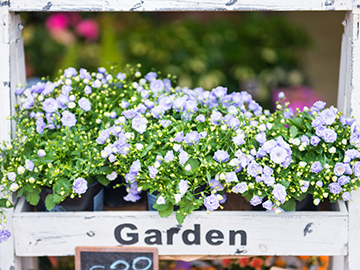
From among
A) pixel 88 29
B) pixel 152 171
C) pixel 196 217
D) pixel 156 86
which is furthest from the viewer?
pixel 88 29

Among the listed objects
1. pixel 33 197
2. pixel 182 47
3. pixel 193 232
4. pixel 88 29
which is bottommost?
pixel 193 232

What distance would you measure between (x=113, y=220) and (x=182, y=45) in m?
1.83

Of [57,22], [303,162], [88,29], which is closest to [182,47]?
[88,29]

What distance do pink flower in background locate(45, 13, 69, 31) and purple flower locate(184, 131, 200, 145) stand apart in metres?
2.26

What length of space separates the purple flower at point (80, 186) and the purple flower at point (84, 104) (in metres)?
0.22

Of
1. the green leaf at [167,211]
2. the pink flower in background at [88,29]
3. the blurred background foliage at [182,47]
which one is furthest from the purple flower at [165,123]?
the pink flower in background at [88,29]

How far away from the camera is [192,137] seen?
0.99 metres

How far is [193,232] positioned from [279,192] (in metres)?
0.27

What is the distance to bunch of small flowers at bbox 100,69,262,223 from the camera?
0.96 meters

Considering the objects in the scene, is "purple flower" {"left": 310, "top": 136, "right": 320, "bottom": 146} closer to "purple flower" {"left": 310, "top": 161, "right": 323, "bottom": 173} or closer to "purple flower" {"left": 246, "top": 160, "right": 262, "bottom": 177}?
"purple flower" {"left": 310, "top": 161, "right": 323, "bottom": 173}

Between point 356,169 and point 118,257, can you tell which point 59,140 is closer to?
point 118,257

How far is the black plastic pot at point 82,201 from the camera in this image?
1079 mm

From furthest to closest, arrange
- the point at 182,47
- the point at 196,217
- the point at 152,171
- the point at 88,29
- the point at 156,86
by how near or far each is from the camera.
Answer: the point at 88,29
the point at 182,47
the point at 156,86
the point at 196,217
the point at 152,171

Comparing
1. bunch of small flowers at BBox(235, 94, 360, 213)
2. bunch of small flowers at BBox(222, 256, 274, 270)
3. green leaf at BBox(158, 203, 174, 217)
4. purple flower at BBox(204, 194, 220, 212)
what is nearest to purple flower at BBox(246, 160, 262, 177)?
bunch of small flowers at BBox(235, 94, 360, 213)
